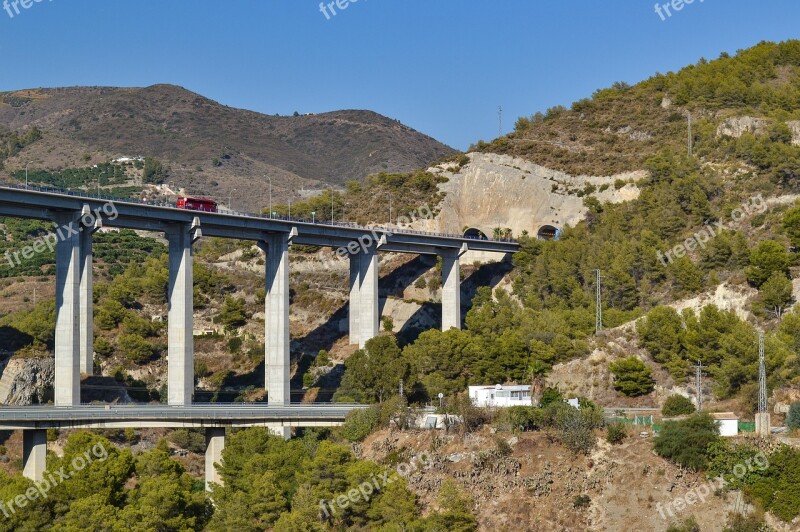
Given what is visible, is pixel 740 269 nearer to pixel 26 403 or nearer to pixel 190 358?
pixel 190 358

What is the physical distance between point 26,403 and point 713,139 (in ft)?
265

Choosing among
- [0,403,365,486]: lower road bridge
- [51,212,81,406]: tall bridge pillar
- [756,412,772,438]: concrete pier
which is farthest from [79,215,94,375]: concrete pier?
[756,412,772,438]: concrete pier

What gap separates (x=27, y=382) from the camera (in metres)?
91.6

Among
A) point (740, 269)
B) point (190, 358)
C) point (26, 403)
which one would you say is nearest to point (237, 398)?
point (190, 358)

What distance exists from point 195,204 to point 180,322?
429 inches

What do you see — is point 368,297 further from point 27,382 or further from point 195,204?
point 27,382

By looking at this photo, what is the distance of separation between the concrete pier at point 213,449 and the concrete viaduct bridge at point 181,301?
0.20 feet

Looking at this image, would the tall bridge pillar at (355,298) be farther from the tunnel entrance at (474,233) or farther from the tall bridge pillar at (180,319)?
the tunnel entrance at (474,233)

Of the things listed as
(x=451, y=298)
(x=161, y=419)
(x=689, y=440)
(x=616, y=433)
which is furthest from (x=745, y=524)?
(x=451, y=298)

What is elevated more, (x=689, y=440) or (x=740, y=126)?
(x=740, y=126)

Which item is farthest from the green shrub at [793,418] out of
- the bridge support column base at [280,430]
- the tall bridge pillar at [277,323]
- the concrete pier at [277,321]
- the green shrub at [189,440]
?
the concrete pier at [277,321]

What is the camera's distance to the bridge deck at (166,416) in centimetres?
7012

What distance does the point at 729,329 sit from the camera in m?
88.1

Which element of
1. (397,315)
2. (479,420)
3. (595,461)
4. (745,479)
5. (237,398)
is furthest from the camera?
(397,315)
